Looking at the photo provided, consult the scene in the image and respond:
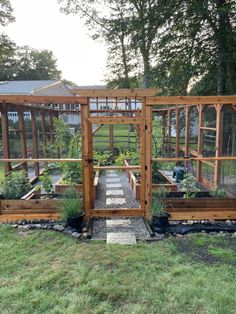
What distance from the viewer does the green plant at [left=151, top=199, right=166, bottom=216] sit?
4.43m

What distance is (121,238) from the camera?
4.05m

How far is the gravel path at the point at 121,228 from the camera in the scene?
13.7 feet

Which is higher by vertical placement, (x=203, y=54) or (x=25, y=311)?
(x=203, y=54)

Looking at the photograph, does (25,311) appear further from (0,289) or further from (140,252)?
(140,252)

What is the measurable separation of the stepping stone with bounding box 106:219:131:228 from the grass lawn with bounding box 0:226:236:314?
0.73 metres

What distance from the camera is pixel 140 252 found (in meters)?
3.59

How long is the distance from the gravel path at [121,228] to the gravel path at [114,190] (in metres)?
0.62

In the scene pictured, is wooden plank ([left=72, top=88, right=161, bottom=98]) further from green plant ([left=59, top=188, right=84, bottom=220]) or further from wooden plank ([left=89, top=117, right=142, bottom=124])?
green plant ([left=59, top=188, right=84, bottom=220])

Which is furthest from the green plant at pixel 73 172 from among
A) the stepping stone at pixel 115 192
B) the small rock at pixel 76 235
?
the small rock at pixel 76 235

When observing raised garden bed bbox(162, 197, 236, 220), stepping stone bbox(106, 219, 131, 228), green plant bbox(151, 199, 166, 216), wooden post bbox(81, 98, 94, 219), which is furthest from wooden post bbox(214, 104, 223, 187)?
wooden post bbox(81, 98, 94, 219)

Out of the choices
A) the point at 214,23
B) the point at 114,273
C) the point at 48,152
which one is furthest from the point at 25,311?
the point at 214,23

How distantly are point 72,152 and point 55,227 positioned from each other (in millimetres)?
2411

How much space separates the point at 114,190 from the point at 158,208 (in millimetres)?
2170

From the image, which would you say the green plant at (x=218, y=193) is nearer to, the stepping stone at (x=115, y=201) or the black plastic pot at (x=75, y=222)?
the stepping stone at (x=115, y=201)
